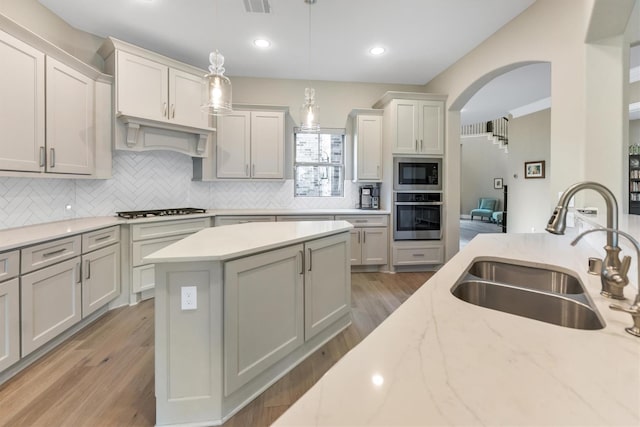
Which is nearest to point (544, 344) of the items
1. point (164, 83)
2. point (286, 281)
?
point (286, 281)

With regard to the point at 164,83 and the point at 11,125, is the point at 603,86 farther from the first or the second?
the point at 11,125

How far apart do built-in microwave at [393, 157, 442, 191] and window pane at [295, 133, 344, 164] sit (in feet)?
3.44

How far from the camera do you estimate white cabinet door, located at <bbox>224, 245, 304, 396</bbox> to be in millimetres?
1705

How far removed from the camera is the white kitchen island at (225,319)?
1632 millimetres

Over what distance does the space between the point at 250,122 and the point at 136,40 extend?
1548 millimetres

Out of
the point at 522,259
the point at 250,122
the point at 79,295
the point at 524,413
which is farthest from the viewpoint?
the point at 250,122

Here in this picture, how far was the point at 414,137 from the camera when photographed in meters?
4.44

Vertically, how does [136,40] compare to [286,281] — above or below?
above

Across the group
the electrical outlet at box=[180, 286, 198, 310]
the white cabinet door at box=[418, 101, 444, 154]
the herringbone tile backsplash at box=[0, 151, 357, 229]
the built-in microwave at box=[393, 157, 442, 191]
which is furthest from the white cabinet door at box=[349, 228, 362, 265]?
the electrical outlet at box=[180, 286, 198, 310]

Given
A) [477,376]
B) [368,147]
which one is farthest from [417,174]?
[477,376]

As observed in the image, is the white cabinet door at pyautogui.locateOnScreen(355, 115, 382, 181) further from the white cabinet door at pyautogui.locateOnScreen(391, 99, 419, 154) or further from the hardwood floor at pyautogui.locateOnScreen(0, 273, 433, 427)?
the hardwood floor at pyautogui.locateOnScreen(0, 273, 433, 427)

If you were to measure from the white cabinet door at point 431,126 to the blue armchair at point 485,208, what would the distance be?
7.11 meters

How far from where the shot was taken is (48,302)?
90.4 inches

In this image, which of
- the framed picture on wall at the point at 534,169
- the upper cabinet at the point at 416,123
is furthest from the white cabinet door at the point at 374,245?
the framed picture on wall at the point at 534,169
